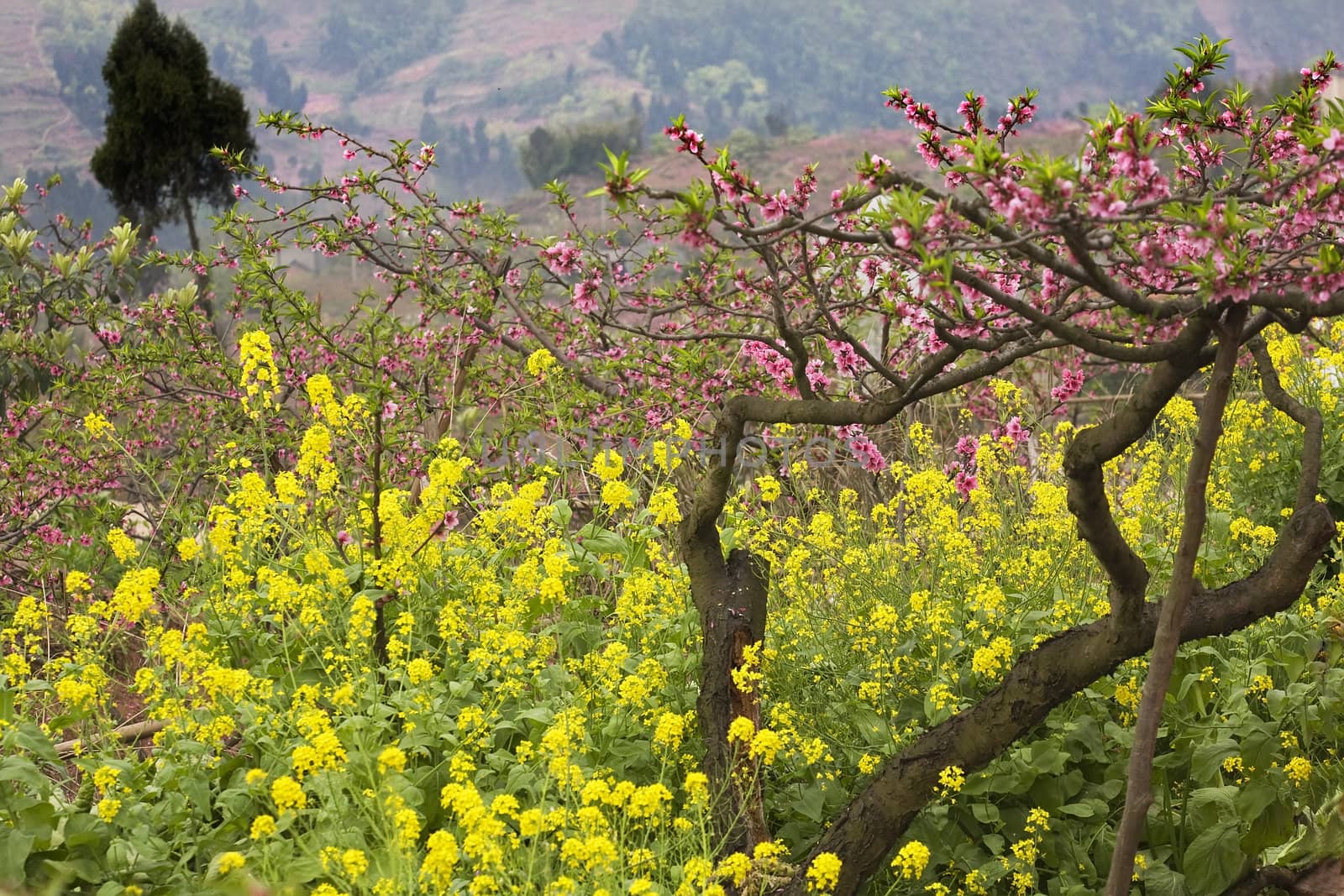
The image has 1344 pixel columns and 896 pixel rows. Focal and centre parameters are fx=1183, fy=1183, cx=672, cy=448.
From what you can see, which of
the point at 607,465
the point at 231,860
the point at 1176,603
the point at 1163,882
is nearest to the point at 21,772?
the point at 231,860

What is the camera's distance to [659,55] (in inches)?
5290

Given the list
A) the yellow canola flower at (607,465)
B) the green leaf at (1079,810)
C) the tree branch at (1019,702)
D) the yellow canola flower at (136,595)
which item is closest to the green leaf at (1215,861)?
the green leaf at (1079,810)

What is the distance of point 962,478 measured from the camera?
5309 mm

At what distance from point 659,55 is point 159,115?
123425mm

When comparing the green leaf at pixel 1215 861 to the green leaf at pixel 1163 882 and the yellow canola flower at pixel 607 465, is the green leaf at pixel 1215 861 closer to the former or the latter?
the green leaf at pixel 1163 882

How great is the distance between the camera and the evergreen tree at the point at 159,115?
17.3 metres

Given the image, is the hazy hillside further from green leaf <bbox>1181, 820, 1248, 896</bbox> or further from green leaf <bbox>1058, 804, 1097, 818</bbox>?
green leaf <bbox>1181, 820, 1248, 896</bbox>

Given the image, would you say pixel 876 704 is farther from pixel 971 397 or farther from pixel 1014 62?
pixel 1014 62

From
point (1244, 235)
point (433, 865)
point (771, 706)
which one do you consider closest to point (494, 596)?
point (771, 706)

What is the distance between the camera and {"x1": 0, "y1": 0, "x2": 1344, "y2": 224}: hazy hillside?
114438mm

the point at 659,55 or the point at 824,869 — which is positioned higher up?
the point at 659,55

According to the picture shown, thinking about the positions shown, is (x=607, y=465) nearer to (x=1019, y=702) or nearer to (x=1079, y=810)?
(x=1019, y=702)

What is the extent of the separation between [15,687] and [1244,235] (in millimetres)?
3567

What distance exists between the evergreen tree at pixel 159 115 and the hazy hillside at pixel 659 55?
8396cm
